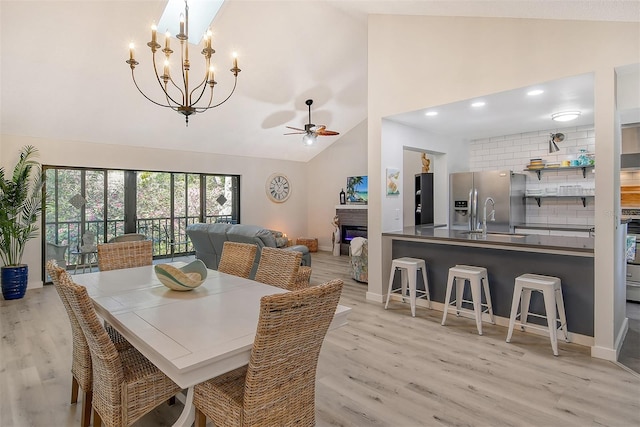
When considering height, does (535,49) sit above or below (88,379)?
above

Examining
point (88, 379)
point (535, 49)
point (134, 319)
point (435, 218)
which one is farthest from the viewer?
point (435, 218)

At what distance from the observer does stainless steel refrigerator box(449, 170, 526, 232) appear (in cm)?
529

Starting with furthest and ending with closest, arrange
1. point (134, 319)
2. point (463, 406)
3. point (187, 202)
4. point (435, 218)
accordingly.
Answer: point (187, 202) → point (435, 218) → point (463, 406) → point (134, 319)

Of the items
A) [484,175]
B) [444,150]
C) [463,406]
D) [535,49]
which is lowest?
[463,406]

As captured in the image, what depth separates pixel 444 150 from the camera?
5.71 meters

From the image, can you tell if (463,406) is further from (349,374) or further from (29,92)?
(29,92)

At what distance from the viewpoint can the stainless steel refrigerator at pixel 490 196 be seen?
17.4 feet

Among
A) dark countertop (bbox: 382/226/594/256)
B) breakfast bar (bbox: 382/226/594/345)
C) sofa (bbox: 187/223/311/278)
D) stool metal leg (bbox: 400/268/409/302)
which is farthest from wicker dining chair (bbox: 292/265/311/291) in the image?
dark countertop (bbox: 382/226/594/256)

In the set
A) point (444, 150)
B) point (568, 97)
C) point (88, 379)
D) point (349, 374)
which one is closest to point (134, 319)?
point (88, 379)

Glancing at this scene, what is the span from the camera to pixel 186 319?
1768 millimetres

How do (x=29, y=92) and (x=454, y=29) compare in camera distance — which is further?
(x=29, y=92)

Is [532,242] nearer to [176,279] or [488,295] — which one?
[488,295]

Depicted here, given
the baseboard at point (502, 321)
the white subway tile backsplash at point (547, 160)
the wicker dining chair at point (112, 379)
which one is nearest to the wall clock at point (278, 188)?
the white subway tile backsplash at point (547, 160)

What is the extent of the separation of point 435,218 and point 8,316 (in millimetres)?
6031
